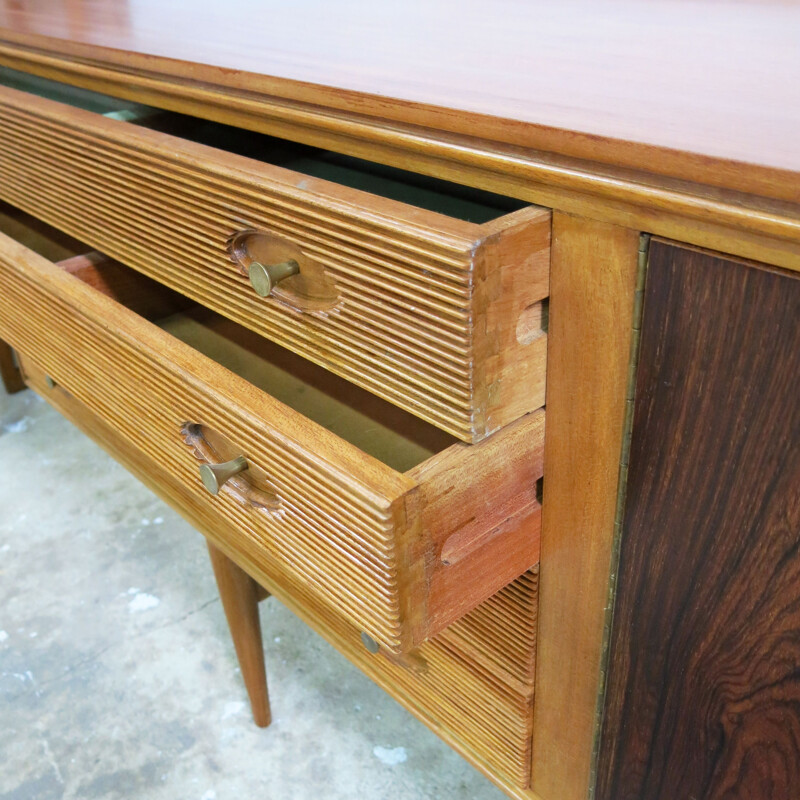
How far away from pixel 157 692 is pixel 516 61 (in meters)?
0.73

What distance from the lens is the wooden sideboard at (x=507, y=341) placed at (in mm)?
354

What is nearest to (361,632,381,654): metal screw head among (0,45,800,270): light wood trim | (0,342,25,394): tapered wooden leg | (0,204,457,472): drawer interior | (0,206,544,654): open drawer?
(0,206,544,654): open drawer

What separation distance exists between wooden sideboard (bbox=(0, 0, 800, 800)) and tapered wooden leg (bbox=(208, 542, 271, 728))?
0.19 meters

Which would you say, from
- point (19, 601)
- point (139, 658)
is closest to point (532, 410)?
point (139, 658)

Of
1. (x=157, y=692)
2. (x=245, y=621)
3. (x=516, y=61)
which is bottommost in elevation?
(x=157, y=692)

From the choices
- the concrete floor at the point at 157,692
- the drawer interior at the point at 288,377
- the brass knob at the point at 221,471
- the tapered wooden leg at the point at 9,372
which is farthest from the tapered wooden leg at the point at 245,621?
the tapered wooden leg at the point at 9,372

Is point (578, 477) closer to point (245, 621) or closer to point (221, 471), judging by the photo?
point (221, 471)

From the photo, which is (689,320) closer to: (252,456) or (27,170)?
(252,456)

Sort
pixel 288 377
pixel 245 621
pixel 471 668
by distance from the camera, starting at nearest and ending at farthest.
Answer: pixel 471 668 < pixel 288 377 < pixel 245 621

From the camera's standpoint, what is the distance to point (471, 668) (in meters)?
0.59

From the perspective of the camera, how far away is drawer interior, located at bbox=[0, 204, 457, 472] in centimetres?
60

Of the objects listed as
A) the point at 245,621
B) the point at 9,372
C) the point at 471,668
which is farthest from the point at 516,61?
the point at 9,372

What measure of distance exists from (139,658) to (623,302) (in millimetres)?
760

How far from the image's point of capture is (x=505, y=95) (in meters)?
0.41
